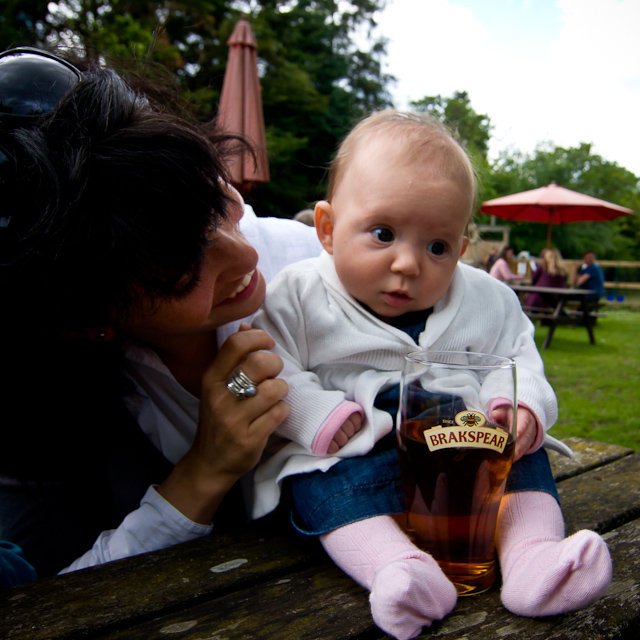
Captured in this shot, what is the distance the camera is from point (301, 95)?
1593cm

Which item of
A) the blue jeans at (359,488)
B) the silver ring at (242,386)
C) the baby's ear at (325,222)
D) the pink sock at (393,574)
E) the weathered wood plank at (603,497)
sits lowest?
the weathered wood plank at (603,497)

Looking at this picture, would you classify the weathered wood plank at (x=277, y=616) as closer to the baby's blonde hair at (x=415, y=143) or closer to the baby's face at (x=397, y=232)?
the baby's face at (x=397, y=232)

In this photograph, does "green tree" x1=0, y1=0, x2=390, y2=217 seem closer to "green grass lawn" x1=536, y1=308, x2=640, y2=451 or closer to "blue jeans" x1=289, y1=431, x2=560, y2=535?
"green grass lawn" x1=536, y1=308, x2=640, y2=451

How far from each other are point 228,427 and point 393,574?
46 cm

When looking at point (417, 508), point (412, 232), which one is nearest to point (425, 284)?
point (412, 232)

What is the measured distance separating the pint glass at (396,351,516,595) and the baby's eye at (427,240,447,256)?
44 centimetres

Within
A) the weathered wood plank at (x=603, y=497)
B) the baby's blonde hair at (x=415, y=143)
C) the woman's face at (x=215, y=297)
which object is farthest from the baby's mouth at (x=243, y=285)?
the weathered wood plank at (x=603, y=497)

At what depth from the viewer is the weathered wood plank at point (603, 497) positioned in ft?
3.86

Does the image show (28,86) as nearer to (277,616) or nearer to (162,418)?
(162,418)

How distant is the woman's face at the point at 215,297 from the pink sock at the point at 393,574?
1.66 feet

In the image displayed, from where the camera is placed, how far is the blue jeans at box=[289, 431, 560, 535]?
104 cm

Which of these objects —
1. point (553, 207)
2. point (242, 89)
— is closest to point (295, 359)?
point (242, 89)

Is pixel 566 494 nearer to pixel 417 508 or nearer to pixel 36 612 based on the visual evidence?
pixel 417 508

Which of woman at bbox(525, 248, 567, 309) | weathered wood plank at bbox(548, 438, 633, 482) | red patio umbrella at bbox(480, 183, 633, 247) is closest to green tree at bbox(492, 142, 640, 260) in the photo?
red patio umbrella at bbox(480, 183, 633, 247)
